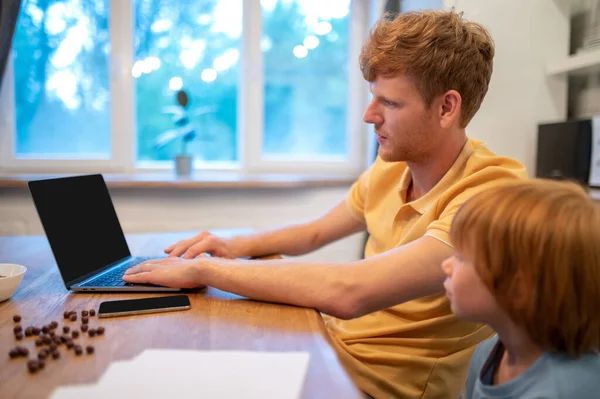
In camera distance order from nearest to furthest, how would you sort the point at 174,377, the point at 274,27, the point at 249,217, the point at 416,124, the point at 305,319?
the point at 174,377, the point at 305,319, the point at 416,124, the point at 249,217, the point at 274,27

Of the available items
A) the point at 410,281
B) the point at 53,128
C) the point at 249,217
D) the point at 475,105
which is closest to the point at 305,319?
the point at 410,281

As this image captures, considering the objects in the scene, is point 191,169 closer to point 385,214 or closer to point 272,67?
point 272,67

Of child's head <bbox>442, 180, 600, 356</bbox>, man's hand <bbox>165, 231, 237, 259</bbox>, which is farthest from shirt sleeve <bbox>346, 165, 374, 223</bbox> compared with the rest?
child's head <bbox>442, 180, 600, 356</bbox>

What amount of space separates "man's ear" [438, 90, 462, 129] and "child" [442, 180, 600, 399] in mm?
425

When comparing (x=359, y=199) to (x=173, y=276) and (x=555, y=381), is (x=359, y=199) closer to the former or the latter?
(x=173, y=276)

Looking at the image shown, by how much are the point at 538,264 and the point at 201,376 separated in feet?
1.45

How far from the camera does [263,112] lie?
2857mm

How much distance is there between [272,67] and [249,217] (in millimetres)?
880

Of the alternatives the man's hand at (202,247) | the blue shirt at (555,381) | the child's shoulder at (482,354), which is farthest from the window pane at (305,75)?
the blue shirt at (555,381)

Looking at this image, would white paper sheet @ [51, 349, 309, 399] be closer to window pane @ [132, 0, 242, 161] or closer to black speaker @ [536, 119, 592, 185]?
black speaker @ [536, 119, 592, 185]

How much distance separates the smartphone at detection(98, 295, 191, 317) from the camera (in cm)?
85

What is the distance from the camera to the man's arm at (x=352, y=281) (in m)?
0.91

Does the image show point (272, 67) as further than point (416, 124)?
Yes

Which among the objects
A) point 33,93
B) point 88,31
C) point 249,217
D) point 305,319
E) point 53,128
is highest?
point 88,31
